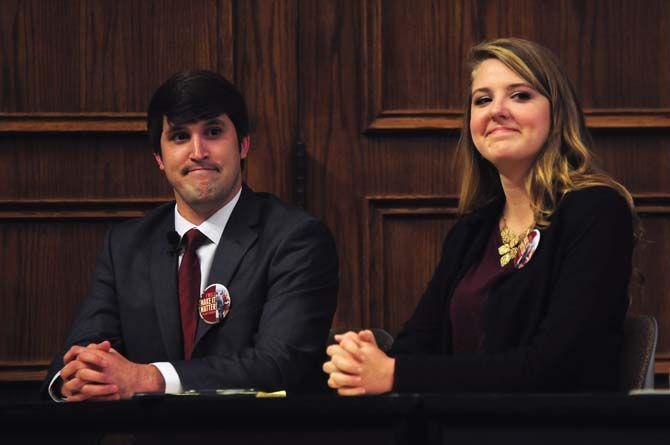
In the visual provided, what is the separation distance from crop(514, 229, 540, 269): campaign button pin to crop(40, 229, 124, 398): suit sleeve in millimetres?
1050

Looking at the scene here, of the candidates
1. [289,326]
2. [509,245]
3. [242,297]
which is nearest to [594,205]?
[509,245]

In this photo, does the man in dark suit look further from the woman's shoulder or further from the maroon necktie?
the woman's shoulder

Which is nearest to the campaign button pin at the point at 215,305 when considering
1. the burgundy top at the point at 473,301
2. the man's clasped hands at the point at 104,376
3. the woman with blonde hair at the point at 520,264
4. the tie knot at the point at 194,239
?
the tie knot at the point at 194,239

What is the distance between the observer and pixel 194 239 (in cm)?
257

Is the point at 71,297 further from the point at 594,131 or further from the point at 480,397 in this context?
the point at 480,397

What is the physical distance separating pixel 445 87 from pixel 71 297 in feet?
4.39

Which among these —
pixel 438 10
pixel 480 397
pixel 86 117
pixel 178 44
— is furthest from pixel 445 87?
pixel 480 397

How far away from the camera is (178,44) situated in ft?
10.3

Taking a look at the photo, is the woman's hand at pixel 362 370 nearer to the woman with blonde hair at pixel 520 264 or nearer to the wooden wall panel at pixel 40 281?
the woman with blonde hair at pixel 520 264

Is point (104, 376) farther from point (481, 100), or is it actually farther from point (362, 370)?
point (481, 100)

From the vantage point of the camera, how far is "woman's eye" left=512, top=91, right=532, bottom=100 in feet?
7.28

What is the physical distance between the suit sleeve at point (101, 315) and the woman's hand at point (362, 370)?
0.84 m

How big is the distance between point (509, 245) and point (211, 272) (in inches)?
29.4

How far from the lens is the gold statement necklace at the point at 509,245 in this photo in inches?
87.2
